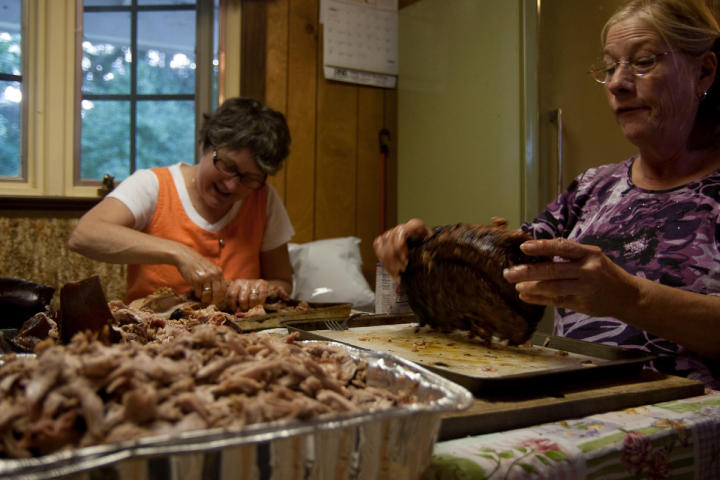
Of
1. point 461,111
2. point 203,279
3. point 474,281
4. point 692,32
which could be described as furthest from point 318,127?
point 474,281

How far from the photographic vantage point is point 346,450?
554 mm

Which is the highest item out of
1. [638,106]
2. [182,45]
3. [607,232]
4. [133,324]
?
[182,45]

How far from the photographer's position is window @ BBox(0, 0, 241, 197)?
290 cm

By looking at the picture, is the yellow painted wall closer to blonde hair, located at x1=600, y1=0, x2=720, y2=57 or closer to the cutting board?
blonde hair, located at x1=600, y1=0, x2=720, y2=57

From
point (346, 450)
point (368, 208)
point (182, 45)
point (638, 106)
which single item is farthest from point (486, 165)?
point (346, 450)

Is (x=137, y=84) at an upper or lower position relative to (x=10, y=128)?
upper

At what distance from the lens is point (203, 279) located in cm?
191

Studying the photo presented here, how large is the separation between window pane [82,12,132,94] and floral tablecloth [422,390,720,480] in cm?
289

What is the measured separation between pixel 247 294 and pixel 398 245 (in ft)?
2.22

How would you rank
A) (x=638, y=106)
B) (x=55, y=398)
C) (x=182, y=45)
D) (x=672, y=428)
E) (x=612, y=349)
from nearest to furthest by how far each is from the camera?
(x=55, y=398), (x=672, y=428), (x=612, y=349), (x=638, y=106), (x=182, y=45)

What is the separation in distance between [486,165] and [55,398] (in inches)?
103

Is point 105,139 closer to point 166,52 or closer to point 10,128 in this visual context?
point 10,128

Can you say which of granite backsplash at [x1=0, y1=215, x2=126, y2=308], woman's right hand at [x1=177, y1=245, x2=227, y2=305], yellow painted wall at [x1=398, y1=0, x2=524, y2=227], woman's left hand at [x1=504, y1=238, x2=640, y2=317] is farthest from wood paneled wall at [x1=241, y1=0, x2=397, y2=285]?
woman's left hand at [x1=504, y1=238, x2=640, y2=317]

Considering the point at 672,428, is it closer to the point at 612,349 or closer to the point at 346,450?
the point at 612,349
